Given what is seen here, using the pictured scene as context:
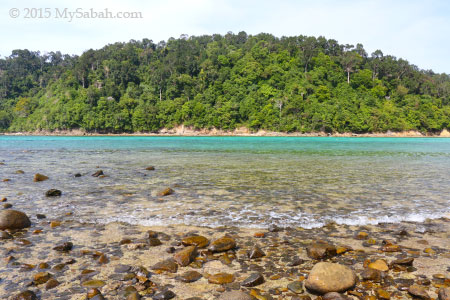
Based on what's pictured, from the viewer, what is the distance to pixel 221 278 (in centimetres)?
413

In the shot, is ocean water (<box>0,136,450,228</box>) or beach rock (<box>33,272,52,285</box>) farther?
ocean water (<box>0,136,450,228</box>)

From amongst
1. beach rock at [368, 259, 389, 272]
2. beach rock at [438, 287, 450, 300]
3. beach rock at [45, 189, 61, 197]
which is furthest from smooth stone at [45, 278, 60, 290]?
beach rock at [45, 189, 61, 197]

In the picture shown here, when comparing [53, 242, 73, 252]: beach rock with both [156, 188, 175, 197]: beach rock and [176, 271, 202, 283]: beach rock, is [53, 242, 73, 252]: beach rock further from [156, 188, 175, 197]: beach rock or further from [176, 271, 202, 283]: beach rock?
[156, 188, 175, 197]: beach rock

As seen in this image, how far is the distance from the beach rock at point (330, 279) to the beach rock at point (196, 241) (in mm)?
2078

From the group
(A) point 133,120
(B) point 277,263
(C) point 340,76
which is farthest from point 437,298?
(C) point 340,76

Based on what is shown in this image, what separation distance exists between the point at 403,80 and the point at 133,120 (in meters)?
129

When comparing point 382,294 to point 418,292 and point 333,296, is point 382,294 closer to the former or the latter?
point 418,292

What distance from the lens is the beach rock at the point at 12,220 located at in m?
6.10

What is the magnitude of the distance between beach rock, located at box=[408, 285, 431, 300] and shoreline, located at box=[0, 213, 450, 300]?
10 cm

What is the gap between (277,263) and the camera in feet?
15.1

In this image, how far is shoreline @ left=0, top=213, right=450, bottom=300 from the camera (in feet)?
12.6

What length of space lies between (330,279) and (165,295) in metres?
2.23

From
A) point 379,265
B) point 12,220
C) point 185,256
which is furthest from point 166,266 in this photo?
point 12,220

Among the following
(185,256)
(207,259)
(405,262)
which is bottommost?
(207,259)
